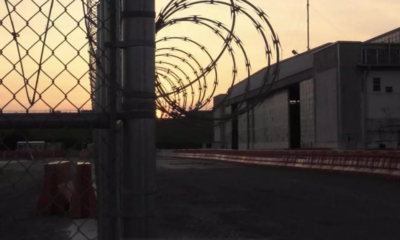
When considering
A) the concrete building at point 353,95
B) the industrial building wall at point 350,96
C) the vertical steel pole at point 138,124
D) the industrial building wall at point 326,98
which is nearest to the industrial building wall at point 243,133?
the concrete building at point 353,95

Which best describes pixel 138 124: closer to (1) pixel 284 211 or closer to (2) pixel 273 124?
(1) pixel 284 211

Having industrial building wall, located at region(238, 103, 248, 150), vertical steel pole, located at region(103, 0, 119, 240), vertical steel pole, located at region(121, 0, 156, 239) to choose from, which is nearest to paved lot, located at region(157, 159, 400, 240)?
vertical steel pole, located at region(103, 0, 119, 240)

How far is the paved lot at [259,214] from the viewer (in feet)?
28.6

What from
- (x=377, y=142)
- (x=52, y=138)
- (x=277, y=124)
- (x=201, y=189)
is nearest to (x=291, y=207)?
(x=201, y=189)

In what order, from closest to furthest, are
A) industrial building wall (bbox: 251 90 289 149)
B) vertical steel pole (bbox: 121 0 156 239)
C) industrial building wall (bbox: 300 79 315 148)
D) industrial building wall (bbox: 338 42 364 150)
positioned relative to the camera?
vertical steel pole (bbox: 121 0 156 239) → industrial building wall (bbox: 338 42 364 150) → industrial building wall (bbox: 300 79 315 148) → industrial building wall (bbox: 251 90 289 149)

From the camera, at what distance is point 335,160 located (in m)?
24.0

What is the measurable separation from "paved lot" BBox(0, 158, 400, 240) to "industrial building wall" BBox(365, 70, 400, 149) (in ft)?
116

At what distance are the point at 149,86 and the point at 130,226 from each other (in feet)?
2.13

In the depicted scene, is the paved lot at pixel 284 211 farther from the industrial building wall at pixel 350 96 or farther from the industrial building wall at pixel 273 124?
the industrial building wall at pixel 273 124

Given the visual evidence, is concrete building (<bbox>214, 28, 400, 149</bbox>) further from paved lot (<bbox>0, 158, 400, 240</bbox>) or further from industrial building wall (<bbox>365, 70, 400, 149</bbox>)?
paved lot (<bbox>0, 158, 400, 240</bbox>)

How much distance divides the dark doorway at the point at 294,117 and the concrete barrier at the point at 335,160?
82.3 ft

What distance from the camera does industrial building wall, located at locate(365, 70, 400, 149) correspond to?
5091cm

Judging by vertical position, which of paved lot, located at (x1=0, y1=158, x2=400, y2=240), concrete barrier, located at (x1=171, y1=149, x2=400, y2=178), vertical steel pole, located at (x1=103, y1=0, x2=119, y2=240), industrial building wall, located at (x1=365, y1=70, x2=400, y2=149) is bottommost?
paved lot, located at (x1=0, y1=158, x2=400, y2=240)

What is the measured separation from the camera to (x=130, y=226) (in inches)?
95.7
